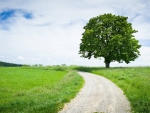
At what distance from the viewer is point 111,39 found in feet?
189

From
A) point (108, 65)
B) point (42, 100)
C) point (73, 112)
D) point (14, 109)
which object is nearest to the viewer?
point (73, 112)

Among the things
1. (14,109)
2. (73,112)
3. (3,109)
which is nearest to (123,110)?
(73,112)

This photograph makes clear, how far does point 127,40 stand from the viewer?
59.8 meters

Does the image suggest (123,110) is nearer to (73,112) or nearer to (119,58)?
(73,112)

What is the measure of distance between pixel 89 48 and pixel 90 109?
1759 inches

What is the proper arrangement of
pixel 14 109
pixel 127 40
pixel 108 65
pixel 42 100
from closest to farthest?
pixel 14 109 < pixel 42 100 < pixel 127 40 < pixel 108 65

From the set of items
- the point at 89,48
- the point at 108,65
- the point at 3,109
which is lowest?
the point at 3,109

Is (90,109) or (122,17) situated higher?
(122,17)

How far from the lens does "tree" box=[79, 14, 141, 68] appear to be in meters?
58.9

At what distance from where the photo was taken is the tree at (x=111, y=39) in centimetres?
5891

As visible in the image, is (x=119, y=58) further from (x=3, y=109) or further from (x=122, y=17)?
Answer: (x=3, y=109)

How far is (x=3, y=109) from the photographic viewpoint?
1783cm

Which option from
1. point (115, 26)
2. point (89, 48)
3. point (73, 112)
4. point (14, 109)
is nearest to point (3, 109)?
point (14, 109)

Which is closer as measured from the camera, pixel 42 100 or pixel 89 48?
pixel 42 100
